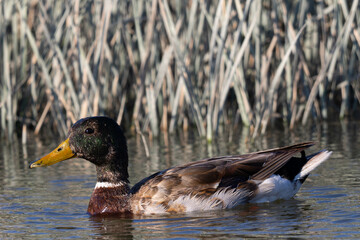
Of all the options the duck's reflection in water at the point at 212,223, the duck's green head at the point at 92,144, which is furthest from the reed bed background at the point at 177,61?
the duck's reflection in water at the point at 212,223

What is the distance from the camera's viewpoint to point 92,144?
6.51 m

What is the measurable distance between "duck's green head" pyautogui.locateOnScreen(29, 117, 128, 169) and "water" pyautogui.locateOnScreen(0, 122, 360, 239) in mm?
444

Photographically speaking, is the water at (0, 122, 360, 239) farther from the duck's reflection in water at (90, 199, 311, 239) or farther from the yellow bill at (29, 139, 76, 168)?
the yellow bill at (29, 139, 76, 168)

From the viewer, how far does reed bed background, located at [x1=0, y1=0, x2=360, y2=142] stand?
30.7 feet

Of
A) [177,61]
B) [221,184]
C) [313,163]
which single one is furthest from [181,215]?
[177,61]

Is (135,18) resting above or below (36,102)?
above

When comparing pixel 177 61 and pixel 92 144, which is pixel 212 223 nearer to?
pixel 92 144

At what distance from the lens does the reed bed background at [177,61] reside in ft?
30.7

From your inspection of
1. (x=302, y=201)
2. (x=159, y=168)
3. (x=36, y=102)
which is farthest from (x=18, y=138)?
(x=302, y=201)

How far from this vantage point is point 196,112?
9430mm

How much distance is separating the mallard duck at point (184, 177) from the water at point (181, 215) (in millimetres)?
130

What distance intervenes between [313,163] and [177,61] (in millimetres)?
3378

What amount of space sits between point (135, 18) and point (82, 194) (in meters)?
3.48

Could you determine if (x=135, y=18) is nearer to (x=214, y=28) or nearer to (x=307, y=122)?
(x=214, y=28)
